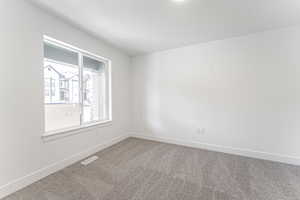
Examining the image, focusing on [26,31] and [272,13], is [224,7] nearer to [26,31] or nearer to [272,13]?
[272,13]

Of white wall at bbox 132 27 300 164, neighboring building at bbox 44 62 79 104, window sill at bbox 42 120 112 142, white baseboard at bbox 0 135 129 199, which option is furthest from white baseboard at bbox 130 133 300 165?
neighboring building at bbox 44 62 79 104

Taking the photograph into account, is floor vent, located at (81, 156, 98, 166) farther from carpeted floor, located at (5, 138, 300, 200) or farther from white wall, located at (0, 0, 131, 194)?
white wall, located at (0, 0, 131, 194)

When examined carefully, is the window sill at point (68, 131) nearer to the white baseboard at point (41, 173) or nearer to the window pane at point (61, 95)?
the window pane at point (61, 95)

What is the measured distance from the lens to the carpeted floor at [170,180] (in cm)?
167

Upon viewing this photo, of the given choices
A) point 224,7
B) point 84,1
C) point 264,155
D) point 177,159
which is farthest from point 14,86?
point 264,155

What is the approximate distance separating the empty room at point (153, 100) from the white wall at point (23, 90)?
1 cm

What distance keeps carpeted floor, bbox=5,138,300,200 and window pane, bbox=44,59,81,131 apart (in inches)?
32.5

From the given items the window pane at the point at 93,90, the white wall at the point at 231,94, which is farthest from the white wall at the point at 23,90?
the white wall at the point at 231,94

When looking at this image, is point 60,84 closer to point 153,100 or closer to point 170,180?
point 153,100

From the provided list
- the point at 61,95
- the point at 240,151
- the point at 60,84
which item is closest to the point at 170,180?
the point at 240,151

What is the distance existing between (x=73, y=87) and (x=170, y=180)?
7.85 feet

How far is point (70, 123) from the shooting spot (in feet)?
8.49

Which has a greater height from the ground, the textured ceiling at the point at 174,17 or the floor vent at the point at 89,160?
the textured ceiling at the point at 174,17

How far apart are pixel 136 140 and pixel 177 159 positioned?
147 cm
